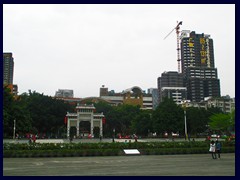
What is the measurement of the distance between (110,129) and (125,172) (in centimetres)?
6558

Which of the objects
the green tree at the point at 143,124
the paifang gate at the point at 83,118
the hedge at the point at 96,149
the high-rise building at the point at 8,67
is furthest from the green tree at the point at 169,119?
the high-rise building at the point at 8,67

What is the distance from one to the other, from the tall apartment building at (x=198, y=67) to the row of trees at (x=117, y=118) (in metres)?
63.5

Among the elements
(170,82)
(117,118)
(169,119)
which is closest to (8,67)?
(170,82)

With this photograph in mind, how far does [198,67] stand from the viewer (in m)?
143

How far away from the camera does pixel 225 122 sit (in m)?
53.8

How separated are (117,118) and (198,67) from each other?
79122mm

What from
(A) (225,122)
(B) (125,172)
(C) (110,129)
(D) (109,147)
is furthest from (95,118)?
(B) (125,172)

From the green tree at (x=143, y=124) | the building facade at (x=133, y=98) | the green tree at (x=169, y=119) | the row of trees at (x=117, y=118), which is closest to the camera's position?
the row of trees at (x=117, y=118)

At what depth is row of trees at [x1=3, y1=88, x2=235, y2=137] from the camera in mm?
49331

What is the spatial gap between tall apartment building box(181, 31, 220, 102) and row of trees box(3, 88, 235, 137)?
63455mm

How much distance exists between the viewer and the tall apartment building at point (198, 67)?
135875mm

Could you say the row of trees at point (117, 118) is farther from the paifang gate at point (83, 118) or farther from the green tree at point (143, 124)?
the paifang gate at point (83, 118)

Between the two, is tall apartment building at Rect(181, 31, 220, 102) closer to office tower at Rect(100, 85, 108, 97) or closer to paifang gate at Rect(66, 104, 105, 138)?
office tower at Rect(100, 85, 108, 97)
